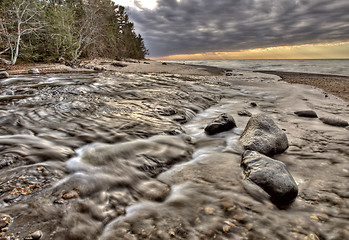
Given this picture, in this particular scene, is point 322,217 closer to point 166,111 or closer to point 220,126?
point 220,126

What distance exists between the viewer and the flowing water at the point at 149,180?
5.17 feet

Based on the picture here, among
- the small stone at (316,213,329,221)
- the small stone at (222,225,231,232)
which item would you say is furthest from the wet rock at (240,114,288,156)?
the small stone at (222,225,231,232)

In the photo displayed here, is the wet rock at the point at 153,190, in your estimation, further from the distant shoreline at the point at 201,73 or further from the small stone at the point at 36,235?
the distant shoreline at the point at 201,73

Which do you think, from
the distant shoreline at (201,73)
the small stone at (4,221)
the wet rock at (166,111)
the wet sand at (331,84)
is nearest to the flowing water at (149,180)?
the small stone at (4,221)

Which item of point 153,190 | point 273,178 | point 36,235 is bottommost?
point 153,190

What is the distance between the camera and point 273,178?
6.77 feet

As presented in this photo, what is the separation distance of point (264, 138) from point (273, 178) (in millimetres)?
1043

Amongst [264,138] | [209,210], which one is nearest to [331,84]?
[264,138]

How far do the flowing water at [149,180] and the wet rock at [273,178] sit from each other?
92mm

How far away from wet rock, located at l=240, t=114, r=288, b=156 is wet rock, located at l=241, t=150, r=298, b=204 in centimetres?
55

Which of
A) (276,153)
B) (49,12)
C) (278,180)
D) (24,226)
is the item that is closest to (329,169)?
(276,153)

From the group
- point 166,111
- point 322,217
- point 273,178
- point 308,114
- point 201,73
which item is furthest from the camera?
point 201,73

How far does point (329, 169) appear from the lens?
2523 mm

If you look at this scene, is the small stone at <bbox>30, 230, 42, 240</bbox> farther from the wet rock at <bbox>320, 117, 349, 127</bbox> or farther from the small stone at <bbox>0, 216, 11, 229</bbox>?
the wet rock at <bbox>320, 117, 349, 127</bbox>
